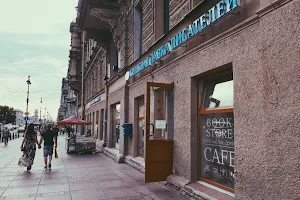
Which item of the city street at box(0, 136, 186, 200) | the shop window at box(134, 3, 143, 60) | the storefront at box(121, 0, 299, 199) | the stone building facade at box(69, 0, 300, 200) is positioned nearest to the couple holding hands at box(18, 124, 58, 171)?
the city street at box(0, 136, 186, 200)

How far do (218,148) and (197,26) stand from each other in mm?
2725

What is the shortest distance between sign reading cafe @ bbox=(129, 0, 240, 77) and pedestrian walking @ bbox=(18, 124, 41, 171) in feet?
17.0

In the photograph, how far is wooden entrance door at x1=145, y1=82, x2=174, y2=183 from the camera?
667 cm

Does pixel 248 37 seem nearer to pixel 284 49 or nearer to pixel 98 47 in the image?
pixel 284 49

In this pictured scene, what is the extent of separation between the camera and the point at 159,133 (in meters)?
7.38

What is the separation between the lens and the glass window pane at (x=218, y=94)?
212 inches

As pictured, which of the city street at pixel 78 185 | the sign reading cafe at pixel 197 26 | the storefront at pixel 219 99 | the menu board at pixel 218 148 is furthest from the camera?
the city street at pixel 78 185

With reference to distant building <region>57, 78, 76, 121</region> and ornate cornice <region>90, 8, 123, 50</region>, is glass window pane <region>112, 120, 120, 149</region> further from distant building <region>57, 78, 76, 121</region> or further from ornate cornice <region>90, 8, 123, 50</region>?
distant building <region>57, 78, 76, 121</region>

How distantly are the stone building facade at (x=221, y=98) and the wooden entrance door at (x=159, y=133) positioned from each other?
0.03 meters

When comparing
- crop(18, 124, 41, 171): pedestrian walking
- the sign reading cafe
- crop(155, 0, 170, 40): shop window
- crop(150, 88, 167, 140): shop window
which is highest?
crop(155, 0, 170, 40): shop window

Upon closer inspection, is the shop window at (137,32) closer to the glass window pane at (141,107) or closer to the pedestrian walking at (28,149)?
the glass window pane at (141,107)

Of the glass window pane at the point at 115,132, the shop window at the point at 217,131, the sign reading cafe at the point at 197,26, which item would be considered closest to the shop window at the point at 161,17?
the sign reading cafe at the point at 197,26

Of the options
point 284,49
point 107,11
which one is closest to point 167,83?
point 284,49

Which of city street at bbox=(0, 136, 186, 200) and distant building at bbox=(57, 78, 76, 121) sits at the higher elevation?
distant building at bbox=(57, 78, 76, 121)
